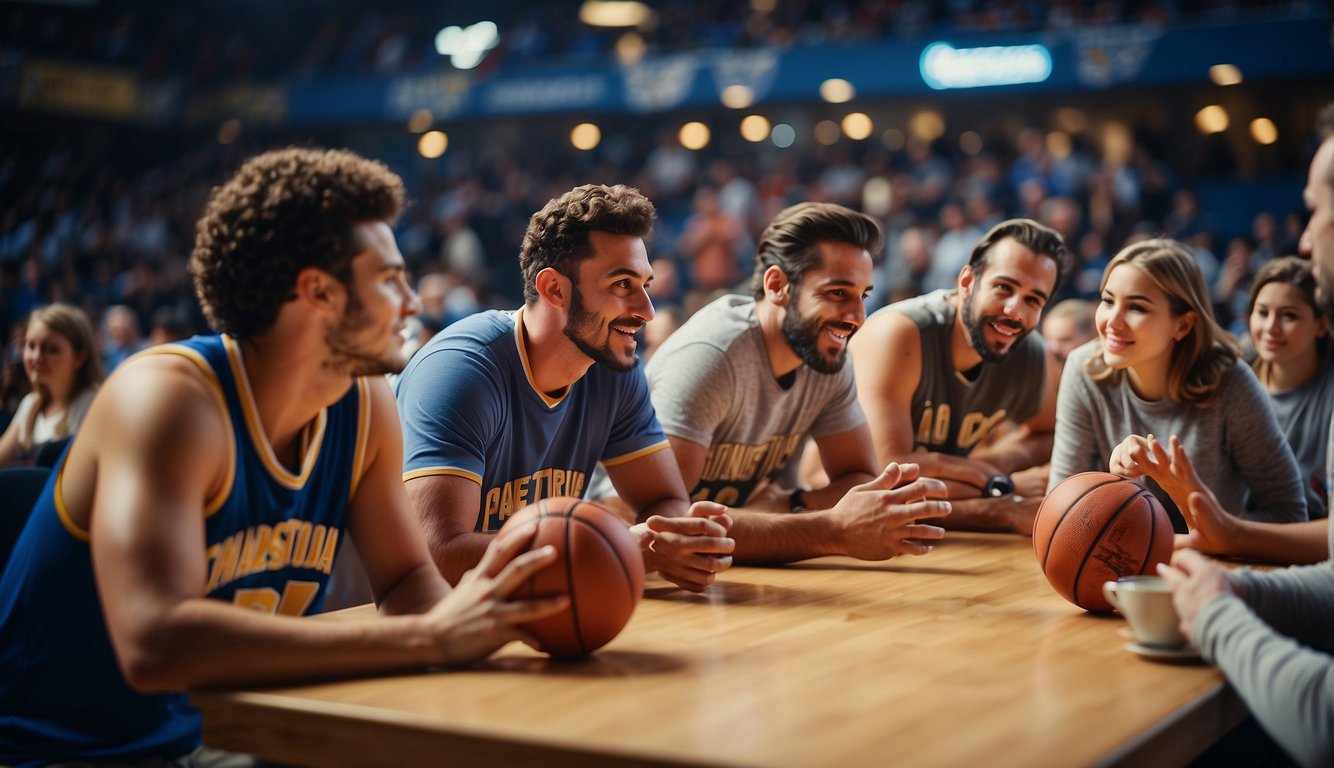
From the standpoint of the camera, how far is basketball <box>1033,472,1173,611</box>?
8.20ft

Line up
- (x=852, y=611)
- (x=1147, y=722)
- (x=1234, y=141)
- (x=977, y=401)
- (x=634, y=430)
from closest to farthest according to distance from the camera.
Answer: (x=1147, y=722) → (x=852, y=611) → (x=634, y=430) → (x=977, y=401) → (x=1234, y=141)

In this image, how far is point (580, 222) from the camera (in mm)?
3100

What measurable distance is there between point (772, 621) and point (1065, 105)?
1646cm

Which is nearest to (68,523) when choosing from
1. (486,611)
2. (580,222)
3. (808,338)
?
(486,611)

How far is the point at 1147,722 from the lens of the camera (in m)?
1.69

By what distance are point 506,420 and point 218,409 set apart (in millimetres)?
1142

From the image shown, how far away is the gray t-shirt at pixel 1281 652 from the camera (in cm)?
168

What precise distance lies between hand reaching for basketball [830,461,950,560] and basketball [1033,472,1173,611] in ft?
1.01

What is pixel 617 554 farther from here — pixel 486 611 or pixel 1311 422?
pixel 1311 422

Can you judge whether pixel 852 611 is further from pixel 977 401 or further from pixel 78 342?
pixel 78 342

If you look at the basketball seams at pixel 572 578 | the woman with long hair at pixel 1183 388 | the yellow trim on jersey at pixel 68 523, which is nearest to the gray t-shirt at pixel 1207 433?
the woman with long hair at pixel 1183 388

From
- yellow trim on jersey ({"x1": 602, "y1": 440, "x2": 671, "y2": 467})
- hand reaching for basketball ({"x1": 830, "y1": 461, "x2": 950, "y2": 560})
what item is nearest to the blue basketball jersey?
yellow trim on jersey ({"x1": 602, "y1": 440, "x2": 671, "y2": 467})

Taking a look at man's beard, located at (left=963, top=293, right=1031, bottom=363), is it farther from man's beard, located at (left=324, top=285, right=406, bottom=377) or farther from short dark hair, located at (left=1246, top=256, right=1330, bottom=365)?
man's beard, located at (left=324, top=285, right=406, bottom=377)

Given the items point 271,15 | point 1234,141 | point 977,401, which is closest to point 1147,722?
point 977,401
